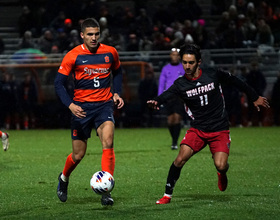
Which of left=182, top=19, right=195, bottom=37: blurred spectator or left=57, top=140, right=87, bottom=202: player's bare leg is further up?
left=182, top=19, right=195, bottom=37: blurred spectator

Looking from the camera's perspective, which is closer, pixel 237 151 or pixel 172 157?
pixel 172 157

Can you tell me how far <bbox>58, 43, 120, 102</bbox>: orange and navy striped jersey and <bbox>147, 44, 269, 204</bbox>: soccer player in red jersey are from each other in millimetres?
848

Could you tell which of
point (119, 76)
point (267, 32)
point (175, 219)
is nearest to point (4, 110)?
point (267, 32)

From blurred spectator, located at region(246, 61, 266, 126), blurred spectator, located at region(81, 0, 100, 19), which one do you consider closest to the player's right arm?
blurred spectator, located at region(246, 61, 266, 126)

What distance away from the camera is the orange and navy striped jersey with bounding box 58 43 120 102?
8719 millimetres

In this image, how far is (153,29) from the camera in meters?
26.5

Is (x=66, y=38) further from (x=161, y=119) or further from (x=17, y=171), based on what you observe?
(x=17, y=171)

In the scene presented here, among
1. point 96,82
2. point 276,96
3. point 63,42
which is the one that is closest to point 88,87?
point 96,82

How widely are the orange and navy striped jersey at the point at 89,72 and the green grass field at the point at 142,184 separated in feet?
4.53

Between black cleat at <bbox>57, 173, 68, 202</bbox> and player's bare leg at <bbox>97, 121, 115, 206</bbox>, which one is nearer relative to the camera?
player's bare leg at <bbox>97, 121, 115, 206</bbox>

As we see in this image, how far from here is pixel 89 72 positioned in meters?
8.73

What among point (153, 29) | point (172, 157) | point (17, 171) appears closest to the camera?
point (17, 171)

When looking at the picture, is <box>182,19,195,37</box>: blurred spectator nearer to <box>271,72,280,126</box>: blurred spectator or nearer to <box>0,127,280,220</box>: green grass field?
<box>271,72,280,126</box>: blurred spectator

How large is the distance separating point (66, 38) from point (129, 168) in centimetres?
1373
